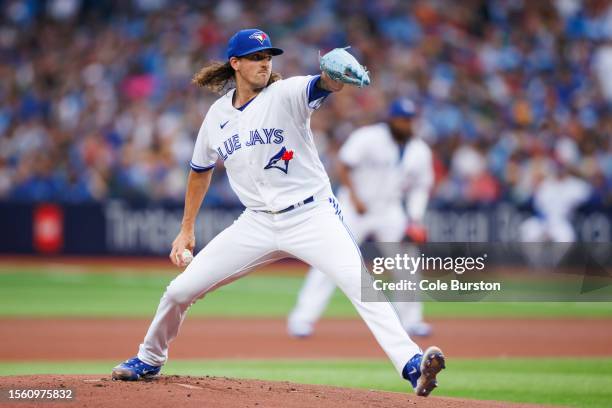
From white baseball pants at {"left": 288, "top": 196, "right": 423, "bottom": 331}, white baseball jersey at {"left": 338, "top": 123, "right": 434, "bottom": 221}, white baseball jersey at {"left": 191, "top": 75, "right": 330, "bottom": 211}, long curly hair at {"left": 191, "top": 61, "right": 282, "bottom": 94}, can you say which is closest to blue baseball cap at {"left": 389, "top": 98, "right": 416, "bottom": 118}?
white baseball jersey at {"left": 338, "top": 123, "right": 434, "bottom": 221}

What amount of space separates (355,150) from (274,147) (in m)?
4.84

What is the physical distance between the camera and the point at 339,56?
18.8ft

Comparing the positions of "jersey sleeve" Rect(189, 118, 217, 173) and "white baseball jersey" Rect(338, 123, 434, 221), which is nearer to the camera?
"jersey sleeve" Rect(189, 118, 217, 173)

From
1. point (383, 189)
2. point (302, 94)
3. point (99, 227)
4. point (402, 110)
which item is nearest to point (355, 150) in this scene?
point (383, 189)

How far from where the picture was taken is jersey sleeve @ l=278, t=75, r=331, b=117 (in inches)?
240

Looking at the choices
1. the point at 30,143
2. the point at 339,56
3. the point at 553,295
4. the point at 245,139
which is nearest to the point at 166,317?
the point at 245,139

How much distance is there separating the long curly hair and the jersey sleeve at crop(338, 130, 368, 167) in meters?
4.33

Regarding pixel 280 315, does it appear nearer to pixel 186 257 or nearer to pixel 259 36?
pixel 186 257

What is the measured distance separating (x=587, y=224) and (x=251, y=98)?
42.7 feet

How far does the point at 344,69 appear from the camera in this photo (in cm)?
568

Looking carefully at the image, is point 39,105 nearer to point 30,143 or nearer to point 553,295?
point 30,143

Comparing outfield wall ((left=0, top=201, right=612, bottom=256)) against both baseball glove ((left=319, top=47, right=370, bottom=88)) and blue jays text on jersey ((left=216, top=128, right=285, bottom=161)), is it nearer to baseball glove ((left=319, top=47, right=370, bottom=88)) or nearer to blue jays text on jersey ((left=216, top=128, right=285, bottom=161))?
blue jays text on jersey ((left=216, top=128, right=285, bottom=161))

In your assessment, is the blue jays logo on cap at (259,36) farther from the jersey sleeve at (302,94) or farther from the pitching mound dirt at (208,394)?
the pitching mound dirt at (208,394)

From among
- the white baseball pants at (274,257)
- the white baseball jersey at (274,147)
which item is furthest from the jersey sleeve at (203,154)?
the white baseball pants at (274,257)
